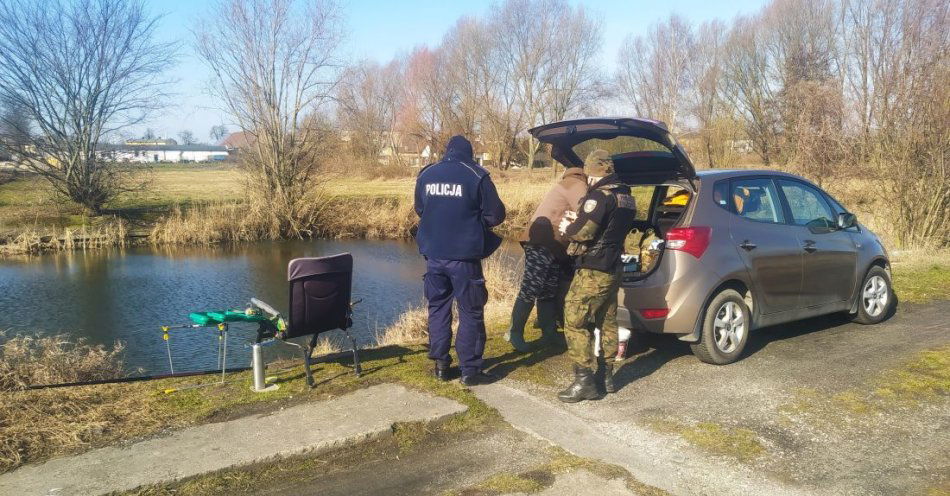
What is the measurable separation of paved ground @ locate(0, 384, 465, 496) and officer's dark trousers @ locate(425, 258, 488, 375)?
0.46 metres

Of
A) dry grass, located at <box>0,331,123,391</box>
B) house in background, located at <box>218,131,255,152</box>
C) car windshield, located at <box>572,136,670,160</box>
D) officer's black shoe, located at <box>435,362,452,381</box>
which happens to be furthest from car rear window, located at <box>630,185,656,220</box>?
house in background, located at <box>218,131,255,152</box>

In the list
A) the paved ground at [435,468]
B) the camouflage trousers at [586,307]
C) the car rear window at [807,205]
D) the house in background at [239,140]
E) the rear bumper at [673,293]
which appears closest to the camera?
the paved ground at [435,468]

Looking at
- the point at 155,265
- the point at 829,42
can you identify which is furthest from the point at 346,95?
the point at 829,42

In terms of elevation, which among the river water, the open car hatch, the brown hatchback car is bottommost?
the river water

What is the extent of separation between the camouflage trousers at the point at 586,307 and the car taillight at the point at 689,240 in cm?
91

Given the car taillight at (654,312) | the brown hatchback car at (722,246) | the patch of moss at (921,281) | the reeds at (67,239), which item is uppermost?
the brown hatchback car at (722,246)

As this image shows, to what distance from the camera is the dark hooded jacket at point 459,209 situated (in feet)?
17.5

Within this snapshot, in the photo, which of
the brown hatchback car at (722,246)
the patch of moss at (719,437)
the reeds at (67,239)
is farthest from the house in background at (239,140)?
the patch of moss at (719,437)

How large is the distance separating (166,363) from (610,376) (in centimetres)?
737

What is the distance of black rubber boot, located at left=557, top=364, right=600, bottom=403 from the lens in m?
5.31

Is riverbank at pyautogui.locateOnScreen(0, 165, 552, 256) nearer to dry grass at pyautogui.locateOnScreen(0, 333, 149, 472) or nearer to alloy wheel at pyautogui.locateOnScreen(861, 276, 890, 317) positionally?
alloy wheel at pyautogui.locateOnScreen(861, 276, 890, 317)

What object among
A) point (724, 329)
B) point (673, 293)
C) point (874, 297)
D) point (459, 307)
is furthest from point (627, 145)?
point (874, 297)

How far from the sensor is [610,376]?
18.4ft

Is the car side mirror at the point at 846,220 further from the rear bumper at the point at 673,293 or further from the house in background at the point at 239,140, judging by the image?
the house in background at the point at 239,140
